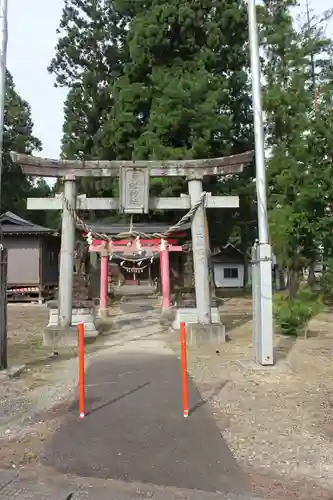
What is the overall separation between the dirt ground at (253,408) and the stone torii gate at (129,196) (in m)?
1.50

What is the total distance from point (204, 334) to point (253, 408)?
5.86 metres

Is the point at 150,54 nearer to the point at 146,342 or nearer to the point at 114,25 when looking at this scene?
the point at 114,25

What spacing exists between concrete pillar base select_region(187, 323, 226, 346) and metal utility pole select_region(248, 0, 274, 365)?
3012 millimetres

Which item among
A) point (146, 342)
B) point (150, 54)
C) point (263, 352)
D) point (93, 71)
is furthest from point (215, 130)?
point (263, 352)

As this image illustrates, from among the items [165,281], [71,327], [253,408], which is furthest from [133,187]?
[165,281]

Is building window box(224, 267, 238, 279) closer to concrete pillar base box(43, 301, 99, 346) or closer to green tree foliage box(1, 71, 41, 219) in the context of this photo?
green tree foliage box(1, 71, 41, 219)

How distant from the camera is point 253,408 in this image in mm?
6703

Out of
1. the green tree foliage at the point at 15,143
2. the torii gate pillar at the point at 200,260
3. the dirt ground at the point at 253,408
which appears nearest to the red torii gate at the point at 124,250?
the torii gate pillar at the point at 200,260

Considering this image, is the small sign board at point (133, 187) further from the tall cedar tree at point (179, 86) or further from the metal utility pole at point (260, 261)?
the tall cedar tree at point (179, 86)

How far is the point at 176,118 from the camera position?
24203mm

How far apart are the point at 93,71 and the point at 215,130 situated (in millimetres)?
12166

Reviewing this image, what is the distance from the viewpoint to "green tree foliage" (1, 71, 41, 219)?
4225 cm

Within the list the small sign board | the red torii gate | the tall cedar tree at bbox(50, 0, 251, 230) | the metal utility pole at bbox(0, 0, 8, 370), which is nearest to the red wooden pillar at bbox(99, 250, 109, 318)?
the red torii gate

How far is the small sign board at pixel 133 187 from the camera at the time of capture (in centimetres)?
1282
